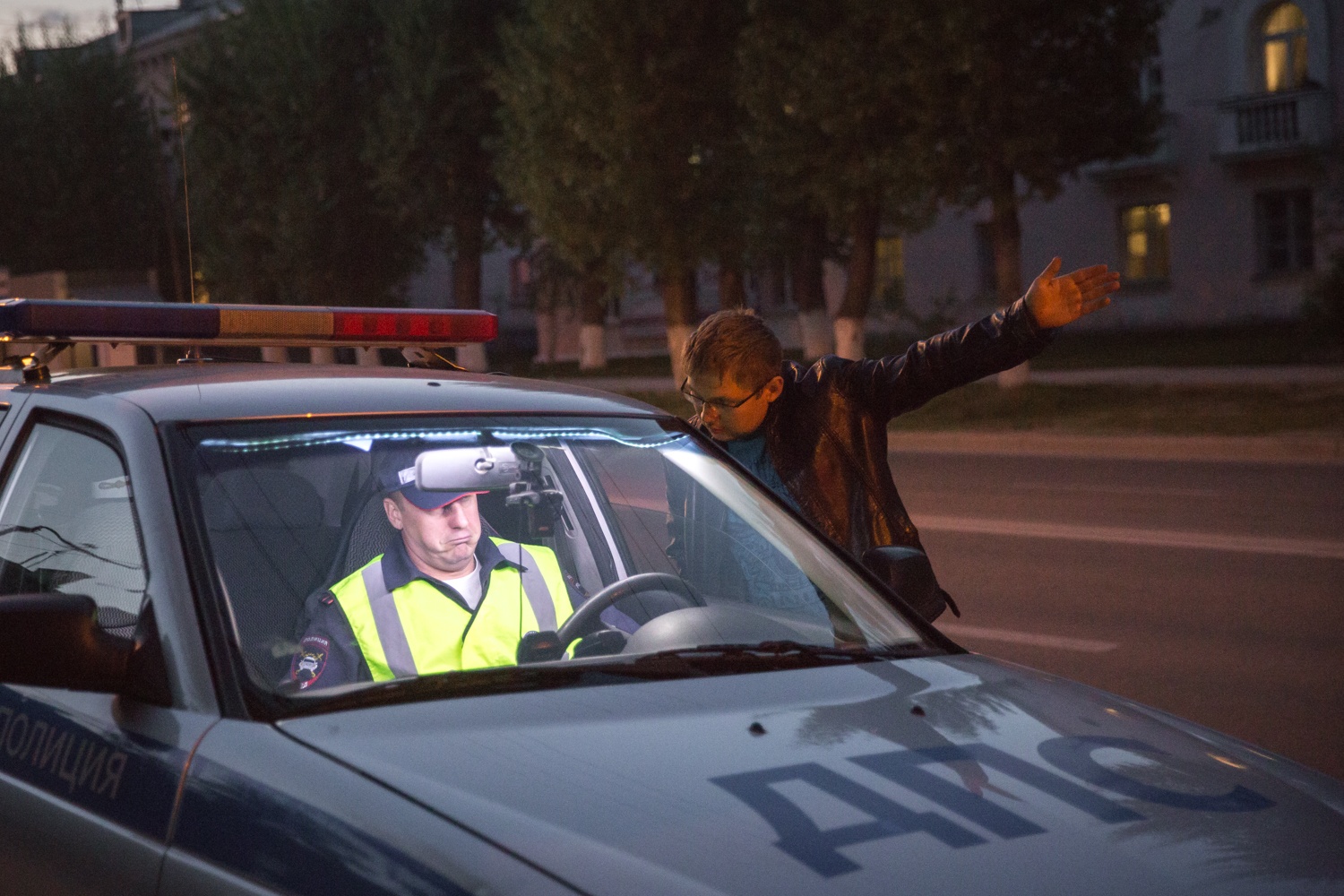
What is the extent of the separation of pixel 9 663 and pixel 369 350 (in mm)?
1771

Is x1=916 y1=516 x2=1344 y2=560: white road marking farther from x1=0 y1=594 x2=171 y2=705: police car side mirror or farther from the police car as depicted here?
x1=0 y1=594 x2=171 y2=705: police car side mirror

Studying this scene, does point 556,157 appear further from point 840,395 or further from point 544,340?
point 840,395

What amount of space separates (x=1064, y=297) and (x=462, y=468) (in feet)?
6.31

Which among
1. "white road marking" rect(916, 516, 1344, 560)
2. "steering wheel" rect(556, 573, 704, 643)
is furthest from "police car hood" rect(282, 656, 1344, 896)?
"white road marking" rect(916, 516, 1344, 560)

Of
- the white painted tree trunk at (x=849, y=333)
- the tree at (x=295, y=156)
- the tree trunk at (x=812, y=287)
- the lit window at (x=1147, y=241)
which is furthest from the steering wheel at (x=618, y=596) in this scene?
the lit window at (x=1147, y=241)

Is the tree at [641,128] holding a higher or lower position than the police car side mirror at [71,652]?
higher

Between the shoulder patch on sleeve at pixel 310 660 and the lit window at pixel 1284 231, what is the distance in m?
35.5

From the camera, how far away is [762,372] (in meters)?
4.24

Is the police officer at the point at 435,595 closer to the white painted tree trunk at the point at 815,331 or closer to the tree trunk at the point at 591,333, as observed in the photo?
the white painted tree trunk at the point at 815,331

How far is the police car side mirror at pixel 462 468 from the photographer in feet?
9.84

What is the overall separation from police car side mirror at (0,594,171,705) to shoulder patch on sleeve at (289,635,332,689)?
0.23 meters

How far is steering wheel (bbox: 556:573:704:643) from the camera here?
2.98 m

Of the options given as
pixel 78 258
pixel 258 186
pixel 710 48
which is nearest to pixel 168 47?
pixel 78 258

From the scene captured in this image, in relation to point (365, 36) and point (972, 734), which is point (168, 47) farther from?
point (972, 734)
